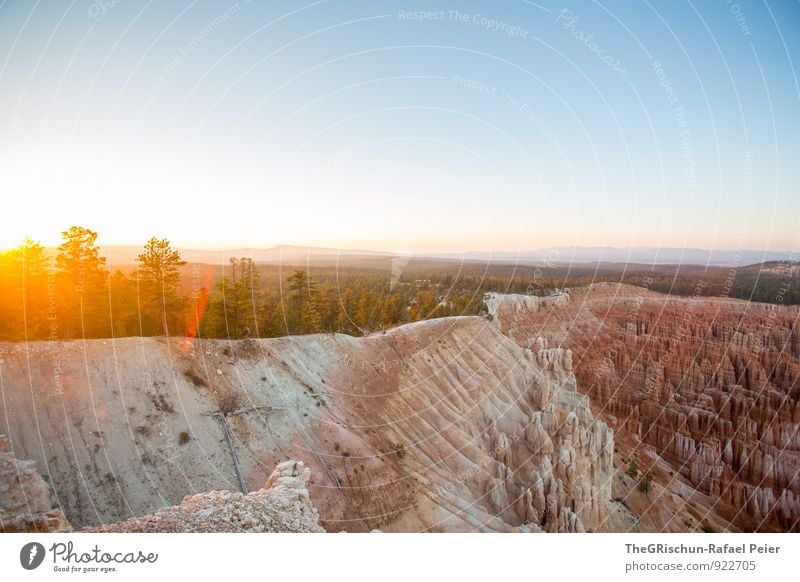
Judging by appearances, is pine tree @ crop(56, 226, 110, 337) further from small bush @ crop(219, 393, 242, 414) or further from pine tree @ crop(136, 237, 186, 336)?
small bush @ crop(219, 393, 242, 414)

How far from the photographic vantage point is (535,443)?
2200 centimetres

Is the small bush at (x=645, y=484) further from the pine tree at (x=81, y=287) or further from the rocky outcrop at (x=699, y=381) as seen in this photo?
the pine tree at (x=81, y=287)

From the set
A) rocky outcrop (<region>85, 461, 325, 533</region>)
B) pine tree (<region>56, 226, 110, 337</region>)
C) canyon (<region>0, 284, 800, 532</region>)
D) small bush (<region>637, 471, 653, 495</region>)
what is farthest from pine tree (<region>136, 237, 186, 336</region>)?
small bush (<region>637, 471, 653, 495</region>)

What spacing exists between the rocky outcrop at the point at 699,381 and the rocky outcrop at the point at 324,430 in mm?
10808

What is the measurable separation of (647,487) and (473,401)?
13043 mm

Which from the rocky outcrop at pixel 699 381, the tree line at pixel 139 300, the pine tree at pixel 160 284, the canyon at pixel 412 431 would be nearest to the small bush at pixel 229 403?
the canyon at pixel 412 431

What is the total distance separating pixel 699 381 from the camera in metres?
35.9

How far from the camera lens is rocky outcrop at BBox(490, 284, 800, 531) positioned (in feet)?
91.4

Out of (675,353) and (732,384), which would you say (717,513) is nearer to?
(732,384)

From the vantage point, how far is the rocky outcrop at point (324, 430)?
40.5ft

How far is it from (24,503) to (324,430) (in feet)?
29.7

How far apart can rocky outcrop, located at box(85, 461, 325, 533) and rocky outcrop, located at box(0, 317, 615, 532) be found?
0.19m

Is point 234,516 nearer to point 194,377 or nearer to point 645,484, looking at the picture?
point 194,377

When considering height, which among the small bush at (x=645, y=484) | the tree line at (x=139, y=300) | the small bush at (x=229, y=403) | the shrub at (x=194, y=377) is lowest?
the small bush at (x=645, y=484)
